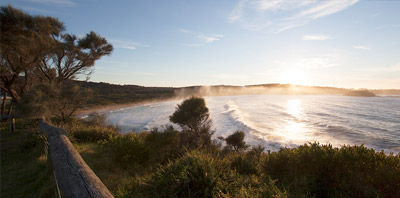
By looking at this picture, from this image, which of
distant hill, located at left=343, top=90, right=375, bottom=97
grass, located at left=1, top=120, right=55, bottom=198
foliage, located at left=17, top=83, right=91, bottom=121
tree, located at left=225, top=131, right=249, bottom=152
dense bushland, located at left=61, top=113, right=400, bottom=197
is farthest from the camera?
distant hill, located at left=343, top=90, right=375, bottom=97

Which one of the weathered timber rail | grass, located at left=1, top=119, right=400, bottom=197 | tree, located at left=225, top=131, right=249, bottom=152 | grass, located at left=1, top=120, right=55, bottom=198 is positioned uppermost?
the weathered timber rail

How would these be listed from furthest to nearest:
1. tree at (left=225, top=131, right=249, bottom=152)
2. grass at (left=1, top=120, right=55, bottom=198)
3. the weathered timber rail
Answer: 1. tree at (left=225, top=131, right=249, bottom=152)
2. grass at (left=1, top=120, right=55, bottom=198)
3. the weathered timber rail

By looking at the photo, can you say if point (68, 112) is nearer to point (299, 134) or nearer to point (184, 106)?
point (184, 106)

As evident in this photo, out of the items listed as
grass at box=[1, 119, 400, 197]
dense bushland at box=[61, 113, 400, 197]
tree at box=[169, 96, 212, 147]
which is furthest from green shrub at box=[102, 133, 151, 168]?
tree at box=[169, 96, 212, 147]

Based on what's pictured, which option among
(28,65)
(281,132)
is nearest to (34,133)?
(28,65)

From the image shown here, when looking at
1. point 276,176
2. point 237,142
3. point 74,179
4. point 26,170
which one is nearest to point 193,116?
point 237,142

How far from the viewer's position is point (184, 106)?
13953mm

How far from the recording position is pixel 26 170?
656cm

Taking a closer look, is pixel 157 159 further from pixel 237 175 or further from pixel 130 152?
pixel 237 175

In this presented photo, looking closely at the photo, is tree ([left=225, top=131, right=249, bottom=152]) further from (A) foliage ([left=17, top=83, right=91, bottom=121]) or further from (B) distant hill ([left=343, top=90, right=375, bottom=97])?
(B) distant hill ([left=343, top=90, right=375, bottom=97])

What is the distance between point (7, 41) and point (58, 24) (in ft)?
19.7

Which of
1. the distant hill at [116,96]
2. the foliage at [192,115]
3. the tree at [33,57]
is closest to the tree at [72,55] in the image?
the tree at [33,57]

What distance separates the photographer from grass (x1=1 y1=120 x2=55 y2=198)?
16.5 feet

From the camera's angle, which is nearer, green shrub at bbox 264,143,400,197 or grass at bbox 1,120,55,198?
green shrub at bbox 264,143,400,197
